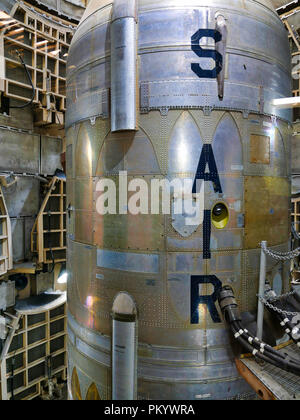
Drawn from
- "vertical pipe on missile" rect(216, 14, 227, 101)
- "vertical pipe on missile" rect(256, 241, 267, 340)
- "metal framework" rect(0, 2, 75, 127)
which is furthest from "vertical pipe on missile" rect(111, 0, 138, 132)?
"metal framework" rect(0, 2, 75, 127)

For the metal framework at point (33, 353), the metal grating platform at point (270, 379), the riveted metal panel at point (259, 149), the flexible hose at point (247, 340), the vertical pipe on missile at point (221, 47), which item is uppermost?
the vertical pipe on missile at point (221, 47)

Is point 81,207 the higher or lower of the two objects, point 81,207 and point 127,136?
the lower

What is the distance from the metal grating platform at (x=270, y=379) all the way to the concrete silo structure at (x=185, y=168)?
0.41 metres

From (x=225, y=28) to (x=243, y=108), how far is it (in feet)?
5.02

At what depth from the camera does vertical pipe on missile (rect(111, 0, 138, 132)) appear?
5.61m

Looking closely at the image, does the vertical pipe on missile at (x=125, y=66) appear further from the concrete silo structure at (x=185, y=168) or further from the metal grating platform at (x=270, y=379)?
the metal grating platform at (x=270, y=379)

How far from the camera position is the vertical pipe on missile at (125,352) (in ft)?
18.6

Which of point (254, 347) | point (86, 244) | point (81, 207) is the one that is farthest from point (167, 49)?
point (254, 347)

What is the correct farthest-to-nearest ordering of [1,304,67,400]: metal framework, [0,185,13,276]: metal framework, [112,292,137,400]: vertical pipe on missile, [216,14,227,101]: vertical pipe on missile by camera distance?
1. [1,304,67,400]: metal framework
2. [0,185,13,276]: metal framework
3. [112,292,137,400]: vertical pipe on missile
4. [216,14,227,101]: vertical pipe on missile

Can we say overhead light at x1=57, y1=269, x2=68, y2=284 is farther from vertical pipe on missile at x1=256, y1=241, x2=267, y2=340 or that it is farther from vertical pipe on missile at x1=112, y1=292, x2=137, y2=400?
vertical pipe on missile at x1=256, y1=241, x2=267, y2=340

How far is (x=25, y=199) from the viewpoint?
13.1 metres

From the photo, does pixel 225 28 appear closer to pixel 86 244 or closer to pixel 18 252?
pixel 86 244

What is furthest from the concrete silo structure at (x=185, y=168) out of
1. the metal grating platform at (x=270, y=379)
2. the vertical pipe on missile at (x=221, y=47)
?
the metal grating platform at (x=270, y=379)

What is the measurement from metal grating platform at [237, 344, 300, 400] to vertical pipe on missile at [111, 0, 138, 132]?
198 inches
